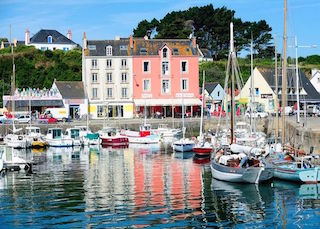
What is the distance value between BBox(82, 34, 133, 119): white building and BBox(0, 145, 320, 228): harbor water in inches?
1445

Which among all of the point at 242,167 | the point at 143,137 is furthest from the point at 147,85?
the point at 242,167

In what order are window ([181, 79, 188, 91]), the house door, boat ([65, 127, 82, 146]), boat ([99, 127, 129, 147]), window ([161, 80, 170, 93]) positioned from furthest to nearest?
window ([181, 79, 188, 91]), window ([161, 80, 170, 93]), the house door, boat ([99, 127, 129, 147]), boat ([65, 127, 82, 146])

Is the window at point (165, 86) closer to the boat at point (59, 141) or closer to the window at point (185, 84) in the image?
the window at point (185, 84)

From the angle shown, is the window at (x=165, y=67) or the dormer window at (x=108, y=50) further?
the window at (x=165, y=67)

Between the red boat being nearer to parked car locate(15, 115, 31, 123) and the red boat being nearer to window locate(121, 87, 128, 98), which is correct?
parked car locate(15, 115, 31, 123)

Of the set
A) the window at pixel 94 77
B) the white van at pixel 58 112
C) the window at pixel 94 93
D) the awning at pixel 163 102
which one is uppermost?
the window at pixel 94 77

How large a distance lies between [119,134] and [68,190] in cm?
3115

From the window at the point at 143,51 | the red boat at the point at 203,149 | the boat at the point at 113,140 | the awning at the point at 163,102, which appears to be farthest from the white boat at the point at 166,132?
the window at the point at 143,51

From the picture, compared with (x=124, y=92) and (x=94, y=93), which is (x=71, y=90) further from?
(x=124, y=92)

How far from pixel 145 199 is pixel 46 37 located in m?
77.4

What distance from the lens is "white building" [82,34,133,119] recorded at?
79.0 metres

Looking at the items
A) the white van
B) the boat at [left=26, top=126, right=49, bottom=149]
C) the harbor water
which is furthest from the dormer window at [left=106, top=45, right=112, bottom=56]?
the harbor water

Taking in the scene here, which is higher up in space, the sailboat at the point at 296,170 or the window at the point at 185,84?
the window at the point at 185,84

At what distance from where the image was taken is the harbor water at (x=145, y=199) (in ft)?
76.4
